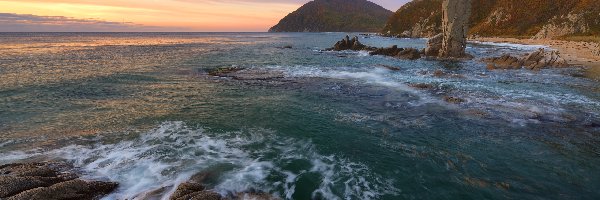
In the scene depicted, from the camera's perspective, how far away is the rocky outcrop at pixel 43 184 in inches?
389

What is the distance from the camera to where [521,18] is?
131 m

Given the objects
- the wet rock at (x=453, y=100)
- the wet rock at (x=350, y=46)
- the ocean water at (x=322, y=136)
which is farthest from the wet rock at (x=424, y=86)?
the wet rock at (x=350, y=46)

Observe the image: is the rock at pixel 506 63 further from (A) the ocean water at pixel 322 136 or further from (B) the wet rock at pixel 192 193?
(B) the wet rock at pixel 192 193

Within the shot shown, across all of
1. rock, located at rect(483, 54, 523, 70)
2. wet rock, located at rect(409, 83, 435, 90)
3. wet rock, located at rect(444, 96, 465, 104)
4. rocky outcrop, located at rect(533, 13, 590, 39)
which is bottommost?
wet rock, located at rect(444, 96, 465, 104)

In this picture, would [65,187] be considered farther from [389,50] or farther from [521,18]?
[521,18]

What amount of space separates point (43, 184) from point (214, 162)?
5.57m

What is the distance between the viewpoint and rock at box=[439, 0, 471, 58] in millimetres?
57656

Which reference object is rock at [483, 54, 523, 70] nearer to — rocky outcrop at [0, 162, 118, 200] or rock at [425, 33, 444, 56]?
rock at [425, 33, 444, 56]

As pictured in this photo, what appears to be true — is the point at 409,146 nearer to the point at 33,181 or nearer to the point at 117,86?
the point at 33,181

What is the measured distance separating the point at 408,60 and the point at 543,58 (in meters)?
17.4

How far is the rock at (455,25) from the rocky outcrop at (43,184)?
189ft

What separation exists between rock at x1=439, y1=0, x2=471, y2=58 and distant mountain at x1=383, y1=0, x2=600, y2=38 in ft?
179

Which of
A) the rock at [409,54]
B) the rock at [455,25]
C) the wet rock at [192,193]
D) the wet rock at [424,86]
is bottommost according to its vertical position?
the wet rock at [192,193]

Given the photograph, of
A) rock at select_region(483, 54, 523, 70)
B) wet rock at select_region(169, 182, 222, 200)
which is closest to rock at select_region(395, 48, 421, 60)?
rock at select_region(483, 54, 523, 70)
